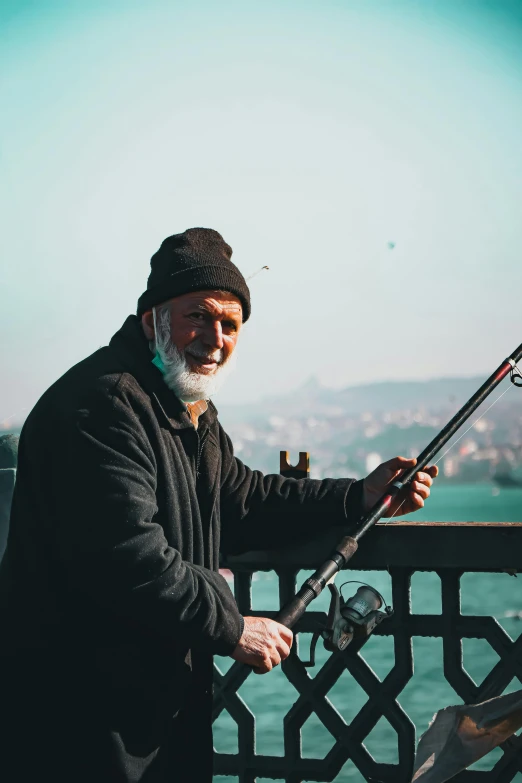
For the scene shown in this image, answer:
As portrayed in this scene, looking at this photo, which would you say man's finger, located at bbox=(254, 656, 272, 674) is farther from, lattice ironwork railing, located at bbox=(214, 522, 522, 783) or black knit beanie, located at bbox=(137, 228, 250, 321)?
black knit beanie, located at bbox=(137, 228, 250, 321)

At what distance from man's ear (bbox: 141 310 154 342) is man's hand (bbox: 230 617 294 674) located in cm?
92

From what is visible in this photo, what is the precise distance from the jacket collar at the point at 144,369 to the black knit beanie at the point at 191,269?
11 cm

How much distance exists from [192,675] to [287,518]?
640 millimetres

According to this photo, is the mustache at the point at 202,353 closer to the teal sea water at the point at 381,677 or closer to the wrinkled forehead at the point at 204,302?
the wrinkled forehead at the point at 204,302

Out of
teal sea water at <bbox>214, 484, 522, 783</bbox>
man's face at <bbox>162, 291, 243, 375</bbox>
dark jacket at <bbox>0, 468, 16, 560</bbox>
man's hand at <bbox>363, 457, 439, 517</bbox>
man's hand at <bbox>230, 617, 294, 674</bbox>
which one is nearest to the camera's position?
man's hand at <bbox>230, 617, 294, 674</bbox>

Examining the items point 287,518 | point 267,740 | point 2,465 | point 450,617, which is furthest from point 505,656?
point 267,740

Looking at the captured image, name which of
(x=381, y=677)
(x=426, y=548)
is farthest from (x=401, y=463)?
(x=381, y=677)

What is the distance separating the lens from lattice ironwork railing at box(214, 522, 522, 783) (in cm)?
294

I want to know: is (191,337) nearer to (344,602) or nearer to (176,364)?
(176,364)

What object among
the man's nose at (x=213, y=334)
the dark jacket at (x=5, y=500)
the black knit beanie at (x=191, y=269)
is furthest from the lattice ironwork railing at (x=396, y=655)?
the dark jacket at (x=5, y=500)

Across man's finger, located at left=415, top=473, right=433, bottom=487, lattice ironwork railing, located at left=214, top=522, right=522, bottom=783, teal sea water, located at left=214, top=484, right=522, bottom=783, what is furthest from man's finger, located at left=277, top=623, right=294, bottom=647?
teal sea water, located at left=214, top=484, right=522, bottom=783

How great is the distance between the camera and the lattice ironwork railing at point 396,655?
2939mm

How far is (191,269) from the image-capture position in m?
2.91

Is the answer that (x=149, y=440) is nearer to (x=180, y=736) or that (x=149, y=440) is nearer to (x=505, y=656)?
(x=180, y=736)
